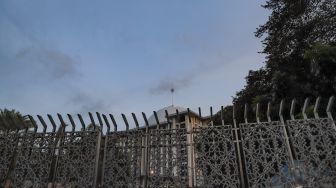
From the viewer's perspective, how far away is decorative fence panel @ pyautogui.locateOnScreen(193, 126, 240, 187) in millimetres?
5652

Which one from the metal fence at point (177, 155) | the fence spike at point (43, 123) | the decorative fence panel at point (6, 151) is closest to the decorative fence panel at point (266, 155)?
the metal fence at point (177, 155)

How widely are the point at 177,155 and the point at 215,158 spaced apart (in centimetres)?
80

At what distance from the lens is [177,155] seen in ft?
19.8

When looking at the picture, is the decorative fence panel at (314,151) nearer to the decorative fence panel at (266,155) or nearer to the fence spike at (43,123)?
the decorative fence panel at (266,155)

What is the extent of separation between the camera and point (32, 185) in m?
6.28

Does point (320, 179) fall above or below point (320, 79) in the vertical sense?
below

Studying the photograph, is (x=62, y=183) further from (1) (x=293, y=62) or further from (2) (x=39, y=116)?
(1) (x=293, y=62)

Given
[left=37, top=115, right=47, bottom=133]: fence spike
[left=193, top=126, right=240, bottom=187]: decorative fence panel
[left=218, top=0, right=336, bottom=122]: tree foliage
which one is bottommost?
[left=193, top=126, right=240, bottom=187]: decorative fence panel

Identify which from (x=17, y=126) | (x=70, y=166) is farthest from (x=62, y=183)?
(x=17, y=126)

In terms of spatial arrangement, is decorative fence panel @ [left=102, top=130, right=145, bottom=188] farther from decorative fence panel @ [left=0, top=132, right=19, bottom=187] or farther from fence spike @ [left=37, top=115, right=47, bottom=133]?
decorative fence panel @ [left=0, top=132, right=19, bottom=187]

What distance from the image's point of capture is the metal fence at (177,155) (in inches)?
216

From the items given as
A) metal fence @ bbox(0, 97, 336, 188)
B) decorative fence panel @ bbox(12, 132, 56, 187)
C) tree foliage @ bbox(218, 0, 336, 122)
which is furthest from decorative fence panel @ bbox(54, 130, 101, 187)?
tree foliage @ bbox(218, 0, 336, 122)

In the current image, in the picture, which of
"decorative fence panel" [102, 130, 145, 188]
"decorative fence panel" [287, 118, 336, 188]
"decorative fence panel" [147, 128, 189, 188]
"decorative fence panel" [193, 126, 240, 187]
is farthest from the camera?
"decorative fence panel" [102, 130, 145, 188]

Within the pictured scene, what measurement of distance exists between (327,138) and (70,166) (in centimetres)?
537
